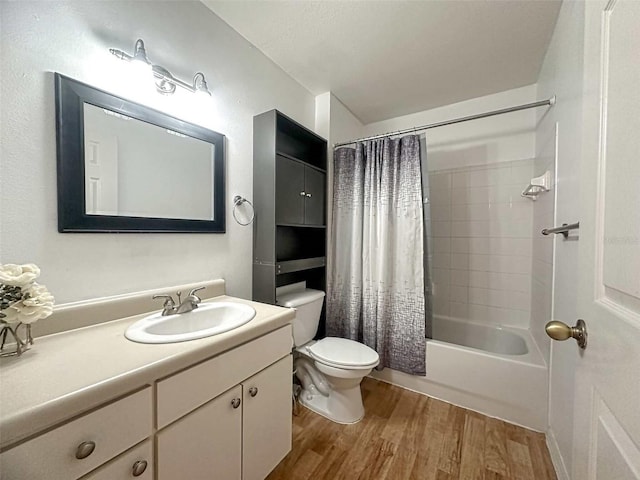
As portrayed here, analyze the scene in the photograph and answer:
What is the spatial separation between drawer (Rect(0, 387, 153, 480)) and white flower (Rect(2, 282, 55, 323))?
0.32 m

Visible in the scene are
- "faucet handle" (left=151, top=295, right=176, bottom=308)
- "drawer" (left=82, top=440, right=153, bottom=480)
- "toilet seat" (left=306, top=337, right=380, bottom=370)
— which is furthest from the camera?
"toilet seat" (left=306, top=337, right=380, bottom=370)

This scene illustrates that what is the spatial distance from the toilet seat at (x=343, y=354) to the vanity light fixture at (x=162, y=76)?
166 cm

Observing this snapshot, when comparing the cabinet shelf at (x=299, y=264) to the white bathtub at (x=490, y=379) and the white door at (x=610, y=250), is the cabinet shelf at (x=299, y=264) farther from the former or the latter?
the white door at (x=610, y=250)

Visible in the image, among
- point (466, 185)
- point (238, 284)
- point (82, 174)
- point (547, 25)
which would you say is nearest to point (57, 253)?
point (82, 174)

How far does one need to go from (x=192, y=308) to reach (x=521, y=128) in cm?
279

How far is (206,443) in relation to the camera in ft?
2.74

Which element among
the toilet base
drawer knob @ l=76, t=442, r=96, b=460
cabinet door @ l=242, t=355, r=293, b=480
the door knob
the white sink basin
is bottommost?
the toilet base

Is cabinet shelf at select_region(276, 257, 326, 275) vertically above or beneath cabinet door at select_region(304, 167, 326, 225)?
beneath

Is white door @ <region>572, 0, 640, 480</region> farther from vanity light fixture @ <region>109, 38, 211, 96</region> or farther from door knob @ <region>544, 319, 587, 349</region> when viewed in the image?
vanity light fixture @ <region>109, 38, 211, 96</region>

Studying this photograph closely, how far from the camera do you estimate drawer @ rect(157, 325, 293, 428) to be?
2.38 feet

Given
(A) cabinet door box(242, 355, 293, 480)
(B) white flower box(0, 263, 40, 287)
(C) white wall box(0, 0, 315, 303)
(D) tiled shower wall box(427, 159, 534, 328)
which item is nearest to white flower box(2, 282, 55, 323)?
(B) white flower box(0, 263, 40, 287)

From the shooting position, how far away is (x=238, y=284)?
5.16 ft

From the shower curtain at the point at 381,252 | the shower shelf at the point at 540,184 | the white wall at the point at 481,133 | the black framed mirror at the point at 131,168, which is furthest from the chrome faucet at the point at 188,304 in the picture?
the white wall at the point at 481,133

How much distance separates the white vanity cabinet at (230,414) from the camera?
0.74 meters
